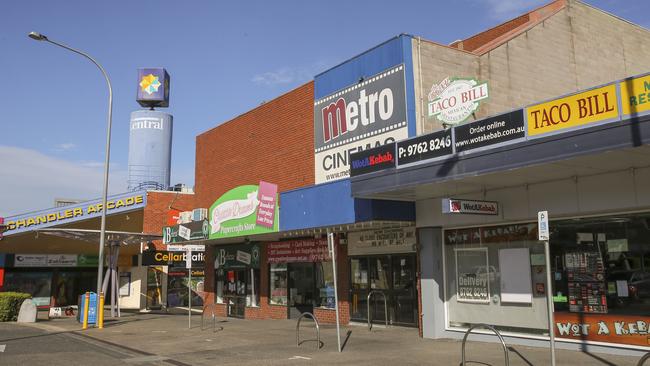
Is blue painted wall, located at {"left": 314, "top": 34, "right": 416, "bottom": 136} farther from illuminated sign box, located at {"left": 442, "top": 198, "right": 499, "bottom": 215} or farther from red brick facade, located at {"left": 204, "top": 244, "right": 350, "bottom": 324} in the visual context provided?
red brick facade, located at {"left": 204, "top": 244, "right": 350, "bottom": 324}

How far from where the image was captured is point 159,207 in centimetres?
3578

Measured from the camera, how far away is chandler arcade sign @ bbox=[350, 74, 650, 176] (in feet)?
29.5

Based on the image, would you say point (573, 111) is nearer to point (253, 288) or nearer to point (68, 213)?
point (253, 288)

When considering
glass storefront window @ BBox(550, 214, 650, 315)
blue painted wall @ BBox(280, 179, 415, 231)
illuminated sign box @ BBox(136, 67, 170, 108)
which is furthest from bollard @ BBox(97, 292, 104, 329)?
illuminated sign box @ BBox(136, 67, 170, 108)

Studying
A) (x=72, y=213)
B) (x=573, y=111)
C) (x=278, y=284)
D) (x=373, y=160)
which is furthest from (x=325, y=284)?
(x=72, y=213)

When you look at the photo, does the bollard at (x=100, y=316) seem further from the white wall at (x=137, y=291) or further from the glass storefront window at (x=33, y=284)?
the glass storefront window at (x=33, y=284)

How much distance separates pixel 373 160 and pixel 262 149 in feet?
29.7

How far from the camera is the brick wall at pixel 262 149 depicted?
19594 mm

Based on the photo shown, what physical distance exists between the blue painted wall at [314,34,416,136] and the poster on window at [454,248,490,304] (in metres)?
3.50

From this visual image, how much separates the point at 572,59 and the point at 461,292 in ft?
30.1

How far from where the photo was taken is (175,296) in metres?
36.1

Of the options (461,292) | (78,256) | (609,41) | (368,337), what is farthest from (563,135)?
(78,256)

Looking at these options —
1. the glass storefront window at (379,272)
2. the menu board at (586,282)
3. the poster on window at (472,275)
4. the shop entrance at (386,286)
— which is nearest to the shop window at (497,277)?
the poster on window at (472,275)

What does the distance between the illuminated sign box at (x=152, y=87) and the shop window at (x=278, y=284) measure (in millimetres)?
35526
